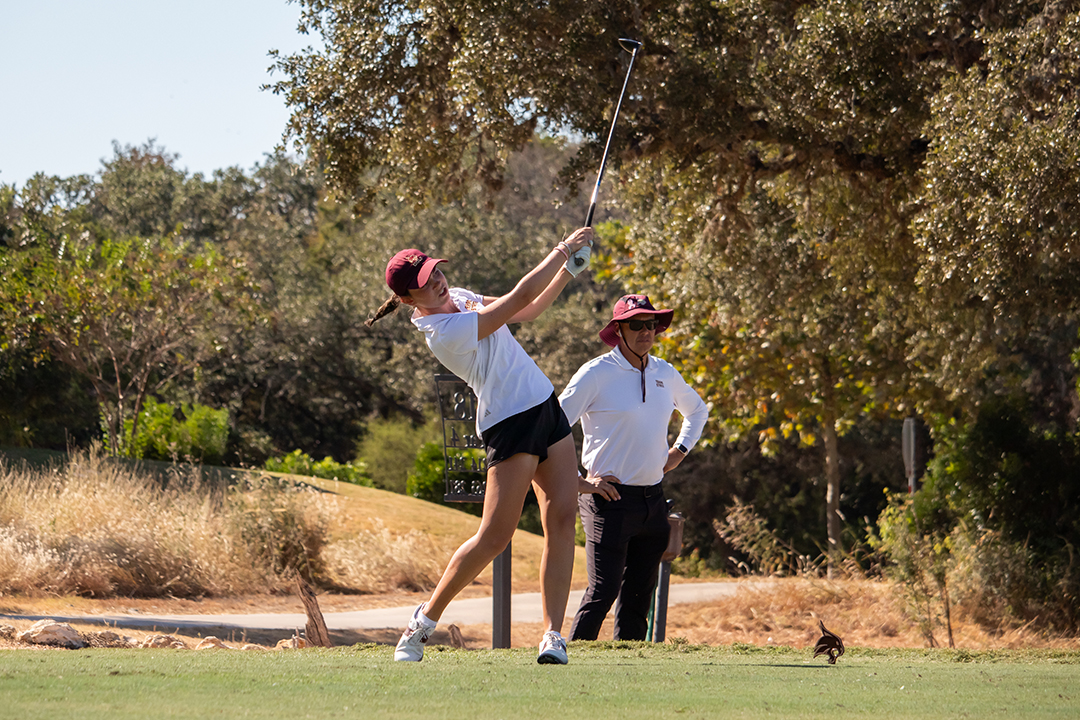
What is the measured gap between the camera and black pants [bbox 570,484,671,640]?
230 inches

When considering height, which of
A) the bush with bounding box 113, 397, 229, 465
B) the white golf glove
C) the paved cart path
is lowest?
the paved cart path

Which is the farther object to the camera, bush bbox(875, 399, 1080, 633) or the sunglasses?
bush bbox(875, 399, 1080, 633)

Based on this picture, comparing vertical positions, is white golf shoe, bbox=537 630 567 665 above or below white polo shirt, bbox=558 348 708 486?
below

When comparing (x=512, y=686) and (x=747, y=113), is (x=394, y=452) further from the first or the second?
(x=512, y=686)

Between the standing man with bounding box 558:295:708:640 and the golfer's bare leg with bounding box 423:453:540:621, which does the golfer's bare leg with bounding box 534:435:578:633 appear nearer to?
the golfer's bare leg with bounding box 423:453:540:621

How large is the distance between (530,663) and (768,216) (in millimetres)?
8481

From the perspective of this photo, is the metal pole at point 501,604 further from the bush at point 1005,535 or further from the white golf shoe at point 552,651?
the bush at point 1005,535

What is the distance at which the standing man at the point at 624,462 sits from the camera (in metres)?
5.87

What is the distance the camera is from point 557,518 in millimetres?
4871

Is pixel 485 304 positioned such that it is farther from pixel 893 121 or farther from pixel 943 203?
pixel 893 121

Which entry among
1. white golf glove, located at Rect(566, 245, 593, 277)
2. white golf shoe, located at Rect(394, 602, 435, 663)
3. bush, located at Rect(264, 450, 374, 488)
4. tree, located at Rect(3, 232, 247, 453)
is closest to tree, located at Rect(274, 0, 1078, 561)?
white golf glove, located at Rect(566, 245, 593, 277)

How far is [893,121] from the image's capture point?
952 cm

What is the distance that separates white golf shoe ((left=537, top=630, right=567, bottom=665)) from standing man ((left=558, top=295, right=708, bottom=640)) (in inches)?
43.9

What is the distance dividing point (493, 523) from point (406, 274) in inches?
42.9
